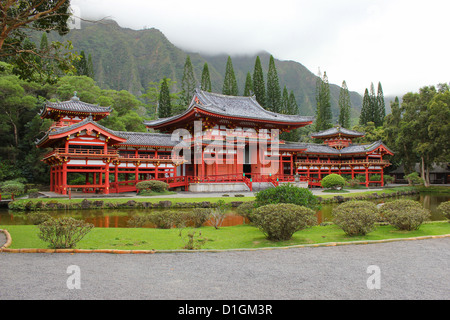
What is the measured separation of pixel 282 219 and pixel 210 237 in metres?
2.53

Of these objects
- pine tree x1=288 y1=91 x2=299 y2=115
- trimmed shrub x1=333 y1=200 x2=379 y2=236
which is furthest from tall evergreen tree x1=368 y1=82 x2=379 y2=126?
trimmed shrub x1=333 y1=200 x2=379 y2=236

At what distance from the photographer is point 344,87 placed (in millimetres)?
67625

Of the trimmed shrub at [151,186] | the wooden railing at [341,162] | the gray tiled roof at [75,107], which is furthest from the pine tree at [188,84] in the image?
the trimmed shrub at [151,186]

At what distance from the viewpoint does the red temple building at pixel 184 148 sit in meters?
26.1

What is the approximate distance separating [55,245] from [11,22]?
5952 millimetres

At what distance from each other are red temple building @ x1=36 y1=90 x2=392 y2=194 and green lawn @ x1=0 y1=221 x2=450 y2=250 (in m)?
15.8

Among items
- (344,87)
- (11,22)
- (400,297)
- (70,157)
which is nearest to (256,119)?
(70,157)

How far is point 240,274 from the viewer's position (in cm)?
584

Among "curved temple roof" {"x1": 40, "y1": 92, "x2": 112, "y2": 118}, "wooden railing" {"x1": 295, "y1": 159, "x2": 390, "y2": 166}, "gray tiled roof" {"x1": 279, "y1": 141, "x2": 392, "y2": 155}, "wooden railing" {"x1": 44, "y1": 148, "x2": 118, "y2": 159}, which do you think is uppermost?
"curved temple roof" {"x1": 40, "y1": 92, "x2": 112, "y2": 118}

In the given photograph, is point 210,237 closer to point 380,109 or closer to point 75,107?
point 75,107

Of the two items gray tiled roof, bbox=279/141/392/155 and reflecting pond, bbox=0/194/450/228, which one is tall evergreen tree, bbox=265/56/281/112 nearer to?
gray tiled roof, bbox=279/141/392/155

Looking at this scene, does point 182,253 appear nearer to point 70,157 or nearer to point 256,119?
point 70,157

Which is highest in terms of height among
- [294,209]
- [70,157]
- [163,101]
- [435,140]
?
[163,101]

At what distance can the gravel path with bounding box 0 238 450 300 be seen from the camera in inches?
191
